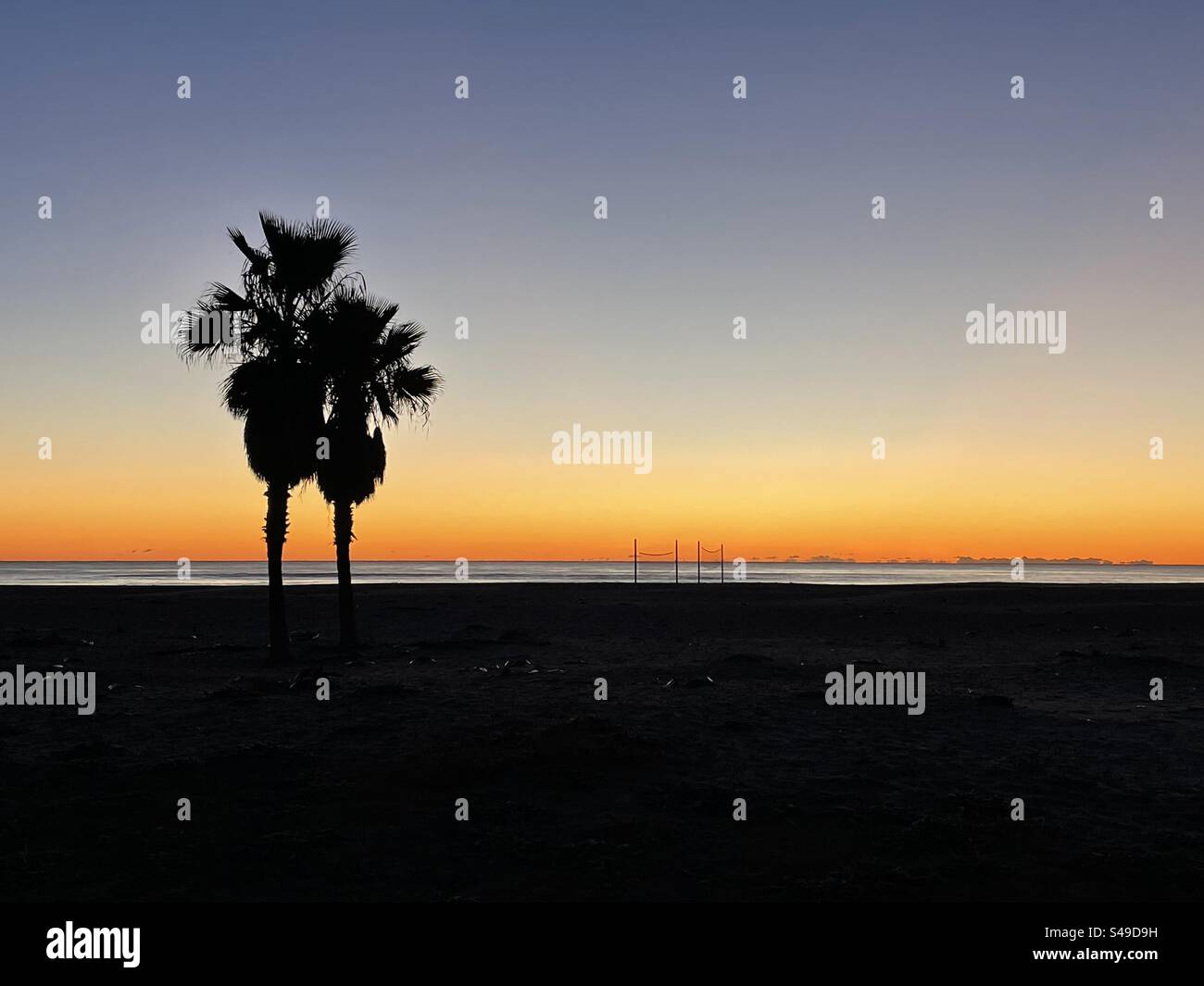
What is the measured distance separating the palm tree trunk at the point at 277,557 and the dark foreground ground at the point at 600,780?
1.09 m

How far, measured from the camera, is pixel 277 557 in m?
23.9

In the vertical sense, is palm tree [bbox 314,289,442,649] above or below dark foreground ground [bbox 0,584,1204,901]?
above

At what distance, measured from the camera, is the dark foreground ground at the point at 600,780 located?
8.09m

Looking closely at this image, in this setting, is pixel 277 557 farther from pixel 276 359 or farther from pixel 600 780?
pixel 600 780

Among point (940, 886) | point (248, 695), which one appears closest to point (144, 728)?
point (248, 695)

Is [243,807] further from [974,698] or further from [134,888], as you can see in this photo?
[974,698]

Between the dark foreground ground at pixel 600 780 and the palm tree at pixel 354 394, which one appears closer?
the dark foreground ground at pixel 600 780

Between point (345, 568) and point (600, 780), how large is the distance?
1727 cm

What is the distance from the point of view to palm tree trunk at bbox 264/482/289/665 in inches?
931

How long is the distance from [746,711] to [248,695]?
33.0ft

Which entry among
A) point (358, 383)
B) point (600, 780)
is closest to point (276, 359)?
point (358, 383)

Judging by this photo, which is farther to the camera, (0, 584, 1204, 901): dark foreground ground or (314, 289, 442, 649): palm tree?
(314, 289, 442, 649): palm tree

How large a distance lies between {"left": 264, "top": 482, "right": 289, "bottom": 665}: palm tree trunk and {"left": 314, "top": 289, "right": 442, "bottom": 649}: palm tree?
1.53m
